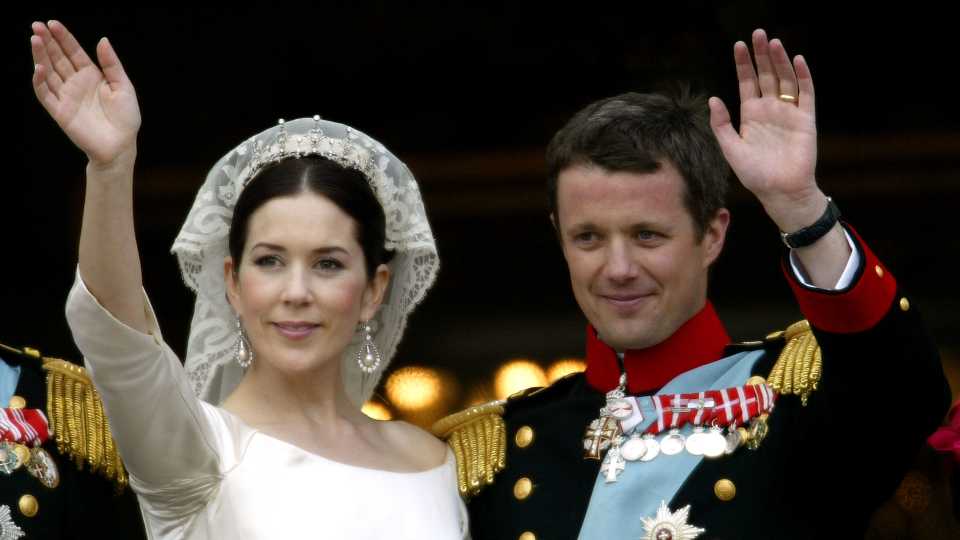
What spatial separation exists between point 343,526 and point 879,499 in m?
0.95

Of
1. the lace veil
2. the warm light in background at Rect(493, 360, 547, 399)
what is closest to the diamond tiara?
the lace veil

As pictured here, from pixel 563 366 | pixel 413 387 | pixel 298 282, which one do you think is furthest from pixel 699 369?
pixel 413 387

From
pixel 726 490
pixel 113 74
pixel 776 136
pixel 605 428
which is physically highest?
pixel 113 74

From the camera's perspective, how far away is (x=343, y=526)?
93.7 inches

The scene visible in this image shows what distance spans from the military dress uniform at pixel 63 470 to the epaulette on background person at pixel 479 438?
67cm

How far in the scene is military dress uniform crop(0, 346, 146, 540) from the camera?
2.33 metres

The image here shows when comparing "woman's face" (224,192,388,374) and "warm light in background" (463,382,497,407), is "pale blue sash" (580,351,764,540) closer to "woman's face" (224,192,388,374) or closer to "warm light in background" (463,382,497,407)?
"woman's face" (224,192,388,374)

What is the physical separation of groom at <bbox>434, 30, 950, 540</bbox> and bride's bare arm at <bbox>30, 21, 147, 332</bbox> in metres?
0.86

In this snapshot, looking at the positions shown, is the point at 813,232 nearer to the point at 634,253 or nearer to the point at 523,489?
the point at 634,253

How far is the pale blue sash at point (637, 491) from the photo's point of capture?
2.33m

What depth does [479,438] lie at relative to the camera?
2.71 meters

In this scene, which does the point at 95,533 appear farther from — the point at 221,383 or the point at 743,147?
the point at 743,147

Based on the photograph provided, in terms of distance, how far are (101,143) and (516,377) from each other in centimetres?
323

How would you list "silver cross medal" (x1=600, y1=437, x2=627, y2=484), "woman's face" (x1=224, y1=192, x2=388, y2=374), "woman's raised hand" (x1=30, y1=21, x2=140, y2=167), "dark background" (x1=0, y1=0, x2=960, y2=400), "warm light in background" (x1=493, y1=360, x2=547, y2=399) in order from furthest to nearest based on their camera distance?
"warm light in background" (x1=493, y1=360, x2=547, y2=399) < "dark background" (x1=0, y1=0, x2=960, y2=400) < "woman's face" (x1=224, y1=192, x2=388, y2=374) < "silver cross medal" (x1=600, y1=437, x2=627, y2=484) < "woman's raised hand" (x1=30, y1=21, x2=140, y2=167)
